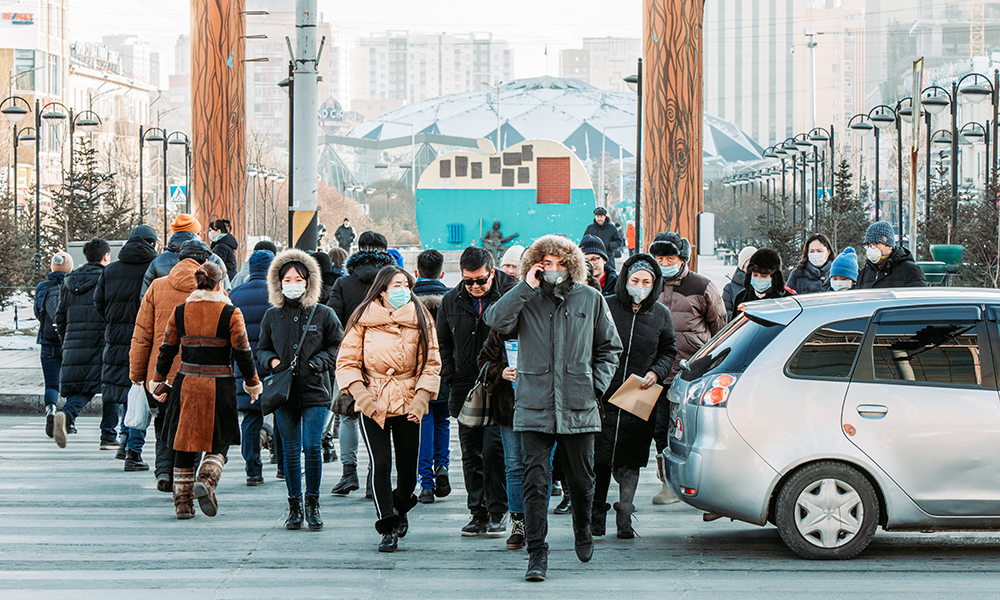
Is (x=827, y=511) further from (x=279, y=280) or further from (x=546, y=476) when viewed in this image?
(x=279, y=280)

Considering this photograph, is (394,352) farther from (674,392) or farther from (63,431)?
(63,431)

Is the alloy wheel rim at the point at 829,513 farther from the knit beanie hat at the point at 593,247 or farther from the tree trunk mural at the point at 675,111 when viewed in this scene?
the tree trunk mural at the point at 675,111

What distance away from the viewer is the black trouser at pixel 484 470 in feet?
24.2

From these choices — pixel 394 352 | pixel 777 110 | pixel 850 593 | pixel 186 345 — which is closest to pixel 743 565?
pixel 850 593

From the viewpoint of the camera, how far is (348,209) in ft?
234

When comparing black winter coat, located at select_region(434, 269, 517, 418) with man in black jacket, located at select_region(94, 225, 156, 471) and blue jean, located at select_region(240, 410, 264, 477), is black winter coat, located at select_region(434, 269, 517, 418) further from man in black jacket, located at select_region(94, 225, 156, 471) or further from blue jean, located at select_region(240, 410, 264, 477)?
man in black jacket, located at select_region(94, 225, 156, 471)

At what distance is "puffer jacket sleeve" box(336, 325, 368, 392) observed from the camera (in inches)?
271

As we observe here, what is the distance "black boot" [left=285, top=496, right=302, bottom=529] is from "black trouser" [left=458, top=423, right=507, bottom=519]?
43.5 inches

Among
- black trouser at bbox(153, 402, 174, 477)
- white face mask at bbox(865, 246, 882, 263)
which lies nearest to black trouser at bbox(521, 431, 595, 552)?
black trouser at bbox(153, 402, 174, 477)

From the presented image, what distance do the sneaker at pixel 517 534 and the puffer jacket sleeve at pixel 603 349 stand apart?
1.02 m

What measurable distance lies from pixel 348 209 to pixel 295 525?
64.6m

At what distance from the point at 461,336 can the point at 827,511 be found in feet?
8.57

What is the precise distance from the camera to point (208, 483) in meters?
7.77

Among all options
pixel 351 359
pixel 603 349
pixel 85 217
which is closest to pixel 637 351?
pixel 603 349
